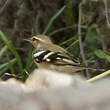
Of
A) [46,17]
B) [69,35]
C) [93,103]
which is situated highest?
[93,103]

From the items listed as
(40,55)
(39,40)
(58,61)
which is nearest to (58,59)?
(58,61)

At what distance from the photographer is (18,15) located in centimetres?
425

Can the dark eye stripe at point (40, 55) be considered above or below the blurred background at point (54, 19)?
above

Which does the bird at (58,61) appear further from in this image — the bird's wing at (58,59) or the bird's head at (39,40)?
the bird's head at (39,40)

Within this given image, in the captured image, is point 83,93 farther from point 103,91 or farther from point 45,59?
point 45,59

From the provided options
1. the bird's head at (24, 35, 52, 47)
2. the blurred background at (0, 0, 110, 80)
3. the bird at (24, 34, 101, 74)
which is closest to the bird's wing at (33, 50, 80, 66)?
the bird at (24, 34, 101, 74)

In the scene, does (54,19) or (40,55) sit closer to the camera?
(40,55)

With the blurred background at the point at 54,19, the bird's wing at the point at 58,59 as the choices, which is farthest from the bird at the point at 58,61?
the blurred background at the point at 54,19

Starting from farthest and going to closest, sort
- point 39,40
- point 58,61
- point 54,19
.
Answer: point 54,19 → point 39,40 → point 58,61

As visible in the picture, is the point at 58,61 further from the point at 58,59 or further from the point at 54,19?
the point at 54,19

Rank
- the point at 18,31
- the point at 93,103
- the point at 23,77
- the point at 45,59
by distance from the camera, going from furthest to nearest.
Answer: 1. the point at 18,31
2. the point at 45,59
3. the point at 23,77
4. the point at 93,103

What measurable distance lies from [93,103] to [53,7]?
3818mm

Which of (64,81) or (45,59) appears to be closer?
(64,81)

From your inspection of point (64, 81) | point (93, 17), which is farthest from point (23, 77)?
point (93, 17)
